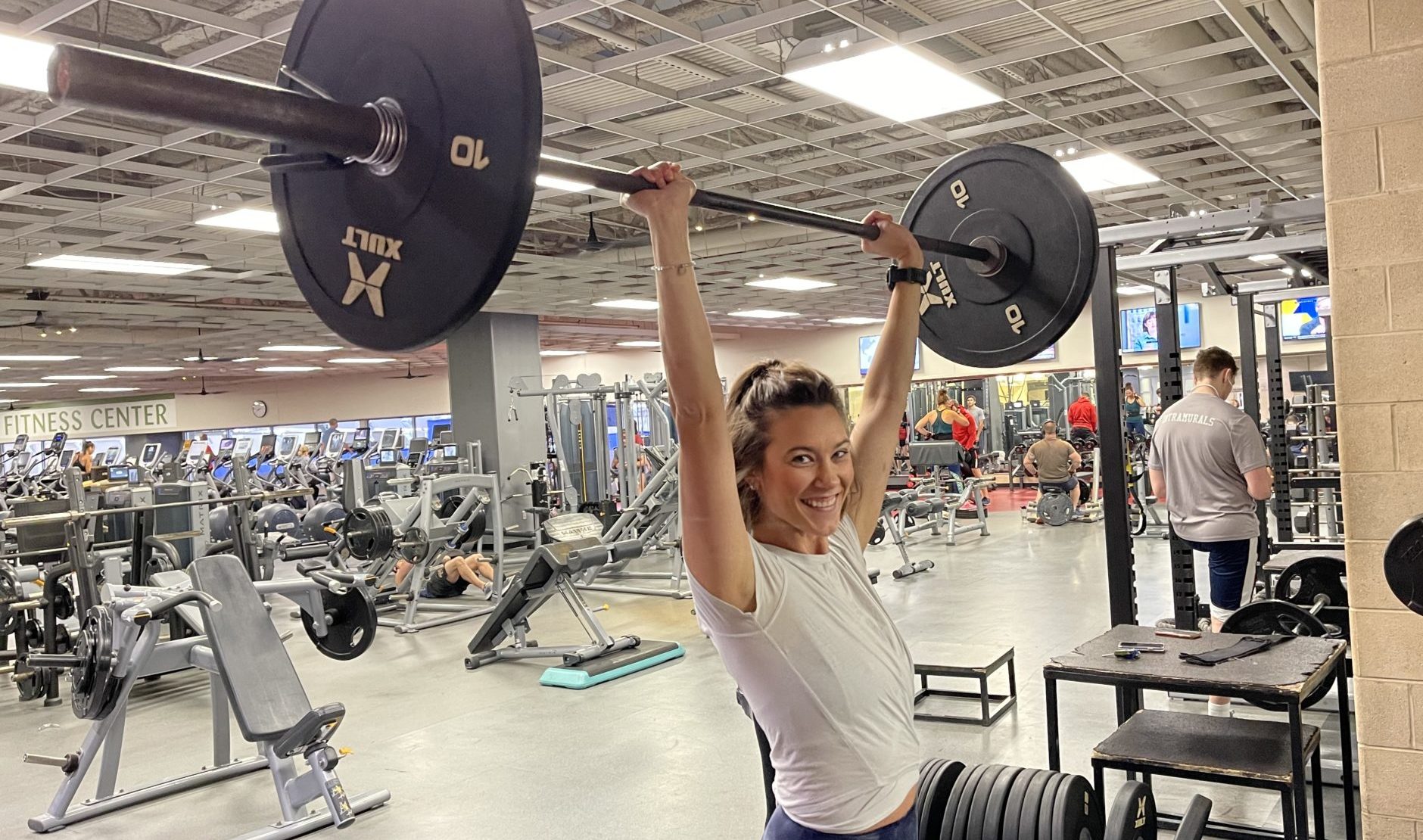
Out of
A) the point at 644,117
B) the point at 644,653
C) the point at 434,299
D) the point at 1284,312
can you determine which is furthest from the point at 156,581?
the point at 1284,312

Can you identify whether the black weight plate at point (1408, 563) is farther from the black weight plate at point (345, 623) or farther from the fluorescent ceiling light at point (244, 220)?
the fluorescent ceiling light at point (244, 220)

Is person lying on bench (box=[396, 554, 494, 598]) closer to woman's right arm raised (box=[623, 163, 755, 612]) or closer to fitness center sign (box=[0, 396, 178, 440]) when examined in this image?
woman's right arm raised (box=[623, 163, 755, 612])

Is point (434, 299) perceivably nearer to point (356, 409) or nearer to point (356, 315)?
point (356, 315)

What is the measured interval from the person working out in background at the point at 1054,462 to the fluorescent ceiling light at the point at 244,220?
6.64 metres

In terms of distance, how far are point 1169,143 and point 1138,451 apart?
5308 mm

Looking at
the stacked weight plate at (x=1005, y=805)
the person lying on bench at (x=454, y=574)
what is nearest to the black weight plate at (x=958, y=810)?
the stacked weight plate at (x=1005, y=805)

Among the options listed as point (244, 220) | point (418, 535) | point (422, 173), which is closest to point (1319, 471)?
point (418, 535)

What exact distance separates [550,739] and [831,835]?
329 centimetres

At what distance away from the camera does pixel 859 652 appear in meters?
1.20

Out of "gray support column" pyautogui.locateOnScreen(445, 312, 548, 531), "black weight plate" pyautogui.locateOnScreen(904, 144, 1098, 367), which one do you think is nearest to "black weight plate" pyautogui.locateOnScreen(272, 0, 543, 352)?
"black weight plate" pyautogui.locateOnScreen(904, 144, 1098, 367)

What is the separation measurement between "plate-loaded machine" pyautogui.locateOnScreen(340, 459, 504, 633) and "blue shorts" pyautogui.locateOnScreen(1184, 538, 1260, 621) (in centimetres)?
439

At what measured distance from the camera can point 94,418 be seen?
78.0 feet

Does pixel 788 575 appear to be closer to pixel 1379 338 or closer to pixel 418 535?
pixel 1379 338

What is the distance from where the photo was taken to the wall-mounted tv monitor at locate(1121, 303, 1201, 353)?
1402 centimetres
